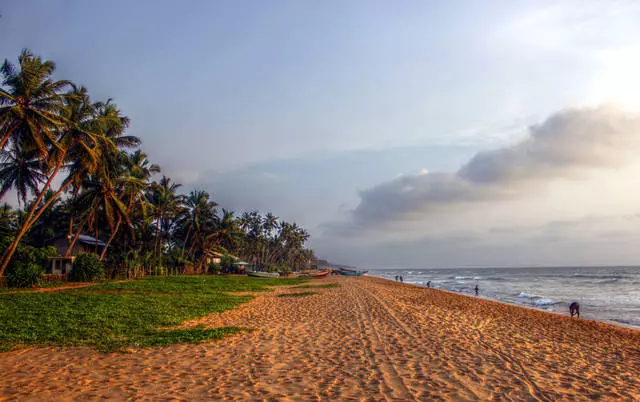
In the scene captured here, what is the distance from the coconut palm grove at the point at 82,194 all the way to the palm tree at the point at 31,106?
45 millimetres

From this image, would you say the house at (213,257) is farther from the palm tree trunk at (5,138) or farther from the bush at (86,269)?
the palm tree trunk at (5,138)

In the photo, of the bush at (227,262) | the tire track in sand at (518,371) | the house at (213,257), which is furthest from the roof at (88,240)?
the tire track in sand at (518,371)

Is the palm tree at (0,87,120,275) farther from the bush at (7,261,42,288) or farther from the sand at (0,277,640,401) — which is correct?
the sand at (0,277,640,401)

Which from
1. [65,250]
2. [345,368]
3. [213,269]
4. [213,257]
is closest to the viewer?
[345,368]

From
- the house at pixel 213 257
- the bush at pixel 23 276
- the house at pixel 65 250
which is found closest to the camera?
the bush at pixel 23 276

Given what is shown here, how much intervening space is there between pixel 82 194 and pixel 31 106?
Answer: 10191mm

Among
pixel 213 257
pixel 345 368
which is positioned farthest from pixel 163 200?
pixel 345 368

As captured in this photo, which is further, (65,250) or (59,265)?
(65,250)

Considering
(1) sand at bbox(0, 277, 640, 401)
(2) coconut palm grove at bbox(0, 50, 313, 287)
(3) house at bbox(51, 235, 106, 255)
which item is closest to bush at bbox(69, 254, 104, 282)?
(2) coconut palm grove at bbox(0, 50, 313, 287)

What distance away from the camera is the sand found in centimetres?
595

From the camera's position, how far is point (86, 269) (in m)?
25.3

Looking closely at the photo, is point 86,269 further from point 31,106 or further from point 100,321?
point 100,321

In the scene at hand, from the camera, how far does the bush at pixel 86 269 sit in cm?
2506

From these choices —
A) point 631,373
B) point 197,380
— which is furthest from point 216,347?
point 631,373
